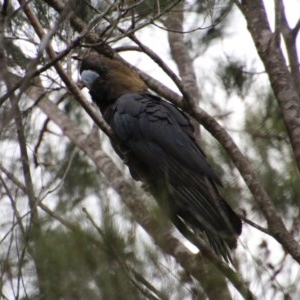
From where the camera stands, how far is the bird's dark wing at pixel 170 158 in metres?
3.80

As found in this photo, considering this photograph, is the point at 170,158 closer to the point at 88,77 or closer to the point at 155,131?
the point at 155,131

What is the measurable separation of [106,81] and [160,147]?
601 mm

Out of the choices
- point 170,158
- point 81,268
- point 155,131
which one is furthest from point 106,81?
point 81,268

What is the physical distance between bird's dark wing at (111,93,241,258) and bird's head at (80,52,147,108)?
150 millimetres

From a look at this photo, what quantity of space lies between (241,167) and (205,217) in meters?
0.38

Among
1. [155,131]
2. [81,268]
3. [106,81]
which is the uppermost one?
[106,81]

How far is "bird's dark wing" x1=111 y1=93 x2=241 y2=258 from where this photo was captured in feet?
12.5

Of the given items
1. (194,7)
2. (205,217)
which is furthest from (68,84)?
(194,7)

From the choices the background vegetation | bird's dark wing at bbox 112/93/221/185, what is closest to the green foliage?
the background vegetation

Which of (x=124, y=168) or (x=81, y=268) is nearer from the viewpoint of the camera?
(x=81, y=268)

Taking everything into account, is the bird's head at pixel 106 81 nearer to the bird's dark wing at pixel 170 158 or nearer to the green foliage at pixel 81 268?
the bird's dark wing at pixel 170 158

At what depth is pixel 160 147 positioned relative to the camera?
4.22m

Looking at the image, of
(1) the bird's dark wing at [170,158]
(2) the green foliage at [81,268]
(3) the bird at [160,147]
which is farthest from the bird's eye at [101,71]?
(2) the green foliage at [81,268]

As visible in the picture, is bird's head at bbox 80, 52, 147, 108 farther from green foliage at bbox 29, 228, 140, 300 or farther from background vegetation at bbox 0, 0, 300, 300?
green foliage at bbox 29, 228, 140, 300
